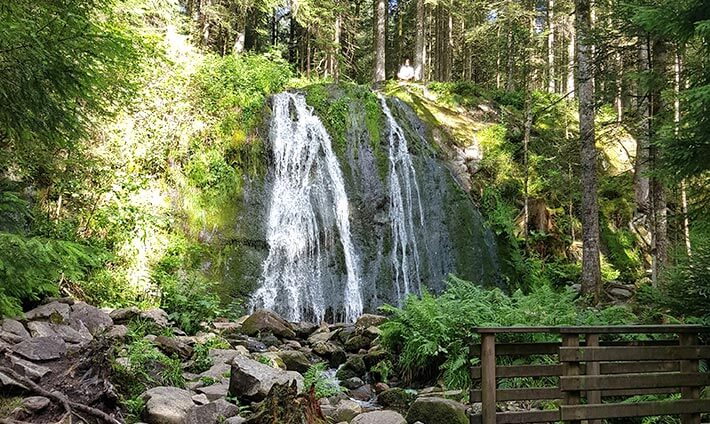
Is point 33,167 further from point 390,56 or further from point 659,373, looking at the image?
point 390,56

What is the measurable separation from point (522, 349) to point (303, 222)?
30.0 ft

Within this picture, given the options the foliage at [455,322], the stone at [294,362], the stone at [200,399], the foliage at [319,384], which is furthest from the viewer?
the stone at [294,362]

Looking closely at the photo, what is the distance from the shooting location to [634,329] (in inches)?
194

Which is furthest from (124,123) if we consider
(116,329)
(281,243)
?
(116,329)

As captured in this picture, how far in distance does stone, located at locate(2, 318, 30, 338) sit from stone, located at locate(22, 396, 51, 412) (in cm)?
181

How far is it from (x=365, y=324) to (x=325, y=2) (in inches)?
622

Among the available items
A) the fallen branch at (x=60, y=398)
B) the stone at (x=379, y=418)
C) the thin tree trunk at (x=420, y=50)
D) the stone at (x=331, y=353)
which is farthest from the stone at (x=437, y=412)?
the thin tree trunk at (x=420, y=50)

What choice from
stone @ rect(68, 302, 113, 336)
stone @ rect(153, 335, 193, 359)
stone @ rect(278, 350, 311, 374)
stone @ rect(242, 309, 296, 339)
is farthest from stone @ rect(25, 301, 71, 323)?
stone @ rect(242, 309, 296, 339)

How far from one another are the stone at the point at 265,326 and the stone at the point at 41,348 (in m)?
4.42

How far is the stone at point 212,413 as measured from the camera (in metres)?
4.97

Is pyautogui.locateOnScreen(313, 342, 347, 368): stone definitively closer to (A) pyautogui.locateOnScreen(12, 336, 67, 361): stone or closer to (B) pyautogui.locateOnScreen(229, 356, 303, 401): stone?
(B) pyautogui.locateOnScreen(229, 356, 303, 401): stone

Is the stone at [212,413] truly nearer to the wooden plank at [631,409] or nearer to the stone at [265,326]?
the wooden plank at [631,409]

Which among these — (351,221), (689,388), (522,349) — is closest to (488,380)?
(522,349)

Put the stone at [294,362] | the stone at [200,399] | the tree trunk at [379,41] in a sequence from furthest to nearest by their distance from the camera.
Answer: the tree trunk at [379,41] → the stone at [294,362] → the stone at [200,399]
